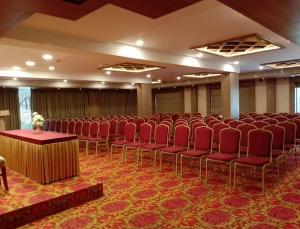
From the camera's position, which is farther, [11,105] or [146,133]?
[11,105]

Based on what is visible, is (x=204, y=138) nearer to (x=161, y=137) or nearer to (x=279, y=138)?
(x=161, y=137)

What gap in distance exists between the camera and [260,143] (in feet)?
16.9

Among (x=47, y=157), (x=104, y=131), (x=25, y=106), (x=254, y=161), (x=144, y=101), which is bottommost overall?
(x=254, y=161)

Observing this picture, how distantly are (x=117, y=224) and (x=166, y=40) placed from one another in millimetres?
4349

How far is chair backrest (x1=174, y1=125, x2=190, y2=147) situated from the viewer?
627cm

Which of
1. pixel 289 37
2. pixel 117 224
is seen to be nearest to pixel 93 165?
pixel 117 224

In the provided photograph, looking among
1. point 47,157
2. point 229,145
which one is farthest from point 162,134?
point 47,157

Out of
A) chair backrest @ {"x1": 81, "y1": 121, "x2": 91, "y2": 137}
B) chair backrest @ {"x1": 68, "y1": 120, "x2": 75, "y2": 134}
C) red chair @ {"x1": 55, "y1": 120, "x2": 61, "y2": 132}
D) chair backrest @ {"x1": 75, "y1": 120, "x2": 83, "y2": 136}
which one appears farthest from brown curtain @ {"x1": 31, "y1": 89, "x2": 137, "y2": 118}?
chair backrest @ {"x1": 81, "y1": 121, "x2": 91, "y2": 137}

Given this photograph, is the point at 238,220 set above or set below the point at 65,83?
below

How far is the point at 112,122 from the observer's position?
31.7ft

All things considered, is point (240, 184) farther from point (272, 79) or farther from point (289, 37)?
point (272, 79)

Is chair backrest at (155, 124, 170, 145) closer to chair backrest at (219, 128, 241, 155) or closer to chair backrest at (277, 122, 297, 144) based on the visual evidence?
chair backrest at (219, 128, 241, 155)

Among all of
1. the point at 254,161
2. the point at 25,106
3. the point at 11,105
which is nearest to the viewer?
the point at 254,161

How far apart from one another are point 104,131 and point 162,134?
266 centimetres
